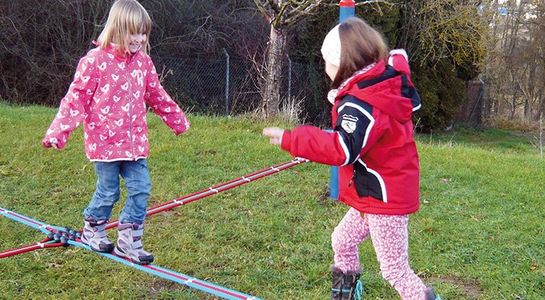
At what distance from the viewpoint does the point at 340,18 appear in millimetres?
4957

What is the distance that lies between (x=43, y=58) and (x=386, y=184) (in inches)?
474

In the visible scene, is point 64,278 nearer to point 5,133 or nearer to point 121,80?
point 121,80

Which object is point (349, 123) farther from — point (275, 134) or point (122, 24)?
point (122, 24)

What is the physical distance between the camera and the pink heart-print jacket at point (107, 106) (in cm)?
330

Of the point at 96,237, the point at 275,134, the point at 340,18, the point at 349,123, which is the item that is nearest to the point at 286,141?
the point at 275,134

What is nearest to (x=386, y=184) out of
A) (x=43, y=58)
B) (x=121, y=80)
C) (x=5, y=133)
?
(x=121, y=80)

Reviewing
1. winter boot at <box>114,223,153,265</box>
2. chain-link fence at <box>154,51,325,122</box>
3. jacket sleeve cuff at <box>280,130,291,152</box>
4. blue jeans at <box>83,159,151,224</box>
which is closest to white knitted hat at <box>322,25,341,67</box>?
jacket sleeve cuff at <box>280,130,291,152</box>

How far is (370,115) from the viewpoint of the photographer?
2539 millimetres

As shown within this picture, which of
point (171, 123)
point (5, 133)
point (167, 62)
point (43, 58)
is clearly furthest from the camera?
point (167, 62)

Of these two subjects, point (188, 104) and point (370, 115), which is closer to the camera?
point (370, 115)

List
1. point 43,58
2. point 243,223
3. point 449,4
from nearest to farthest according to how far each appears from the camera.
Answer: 1. point 243,223
2. point 43,58
3. point 449,4

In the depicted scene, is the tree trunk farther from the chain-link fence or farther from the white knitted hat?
the white knitted hat

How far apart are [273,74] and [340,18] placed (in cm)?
498

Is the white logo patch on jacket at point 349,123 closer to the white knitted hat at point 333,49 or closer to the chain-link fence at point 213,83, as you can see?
the white knitted hat at point 333,49
